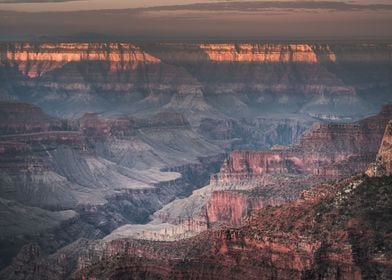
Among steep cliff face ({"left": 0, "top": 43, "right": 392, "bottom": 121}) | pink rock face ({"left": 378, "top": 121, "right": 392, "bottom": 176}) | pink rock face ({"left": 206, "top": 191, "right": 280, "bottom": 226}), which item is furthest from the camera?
steep cliff face ({"left": 0, "top": 43, "right": 392, "bottom": 121})

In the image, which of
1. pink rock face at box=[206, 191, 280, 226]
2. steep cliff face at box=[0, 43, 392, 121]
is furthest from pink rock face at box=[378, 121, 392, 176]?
steep cliff face at box=[0, 43, 392, 121]

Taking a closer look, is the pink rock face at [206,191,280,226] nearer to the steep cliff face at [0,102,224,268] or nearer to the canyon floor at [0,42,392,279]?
the canyon floor at [0,42,392,279]

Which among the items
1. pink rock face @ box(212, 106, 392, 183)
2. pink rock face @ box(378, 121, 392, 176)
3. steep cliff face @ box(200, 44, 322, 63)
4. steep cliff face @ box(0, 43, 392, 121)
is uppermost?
pink rock face @ box(378, 121, 392, 176)

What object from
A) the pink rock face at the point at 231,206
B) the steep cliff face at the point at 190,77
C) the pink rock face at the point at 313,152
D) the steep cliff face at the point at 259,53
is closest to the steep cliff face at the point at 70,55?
the steep cliff face at the point at 190,77

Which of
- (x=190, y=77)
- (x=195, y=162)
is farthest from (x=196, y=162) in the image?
(x=190, y=77)

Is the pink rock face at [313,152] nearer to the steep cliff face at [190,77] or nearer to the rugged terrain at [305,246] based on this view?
the rugged terrain at [305,246]

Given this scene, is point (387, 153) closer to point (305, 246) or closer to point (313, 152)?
point (305, 246)

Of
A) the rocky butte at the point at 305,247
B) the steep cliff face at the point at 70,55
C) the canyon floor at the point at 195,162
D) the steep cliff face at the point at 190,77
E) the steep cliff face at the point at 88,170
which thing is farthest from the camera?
the steep cliff face at the point at 70,55

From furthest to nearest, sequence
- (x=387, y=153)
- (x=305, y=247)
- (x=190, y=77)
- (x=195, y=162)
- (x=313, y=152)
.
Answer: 1. (x=190, y=77)
2. (x=195, y=162)
3. (x=313, y=152)
4. (x=387, y=153)
5. (x=305, y=247)

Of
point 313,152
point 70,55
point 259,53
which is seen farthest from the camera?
point 70,55

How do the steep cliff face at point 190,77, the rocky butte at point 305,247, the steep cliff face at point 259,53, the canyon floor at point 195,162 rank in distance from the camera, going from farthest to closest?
the steep cliff face at point 259,53
the steep cliff face at point 190,77
the canyon floor at point 195,162
the rocky butte at point 305,247

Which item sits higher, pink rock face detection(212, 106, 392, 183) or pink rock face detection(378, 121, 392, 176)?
pink rock face detection(378, 121, 392, 176)

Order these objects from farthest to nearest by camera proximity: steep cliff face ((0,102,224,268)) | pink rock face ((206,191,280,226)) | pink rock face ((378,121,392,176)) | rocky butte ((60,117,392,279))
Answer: steep cliff face ((0,102,224,268)) → pink rock face ((206,191,280,226)) → pink rock face ((378,121,392,176)) → rocky butte ((60,117,392,279))
